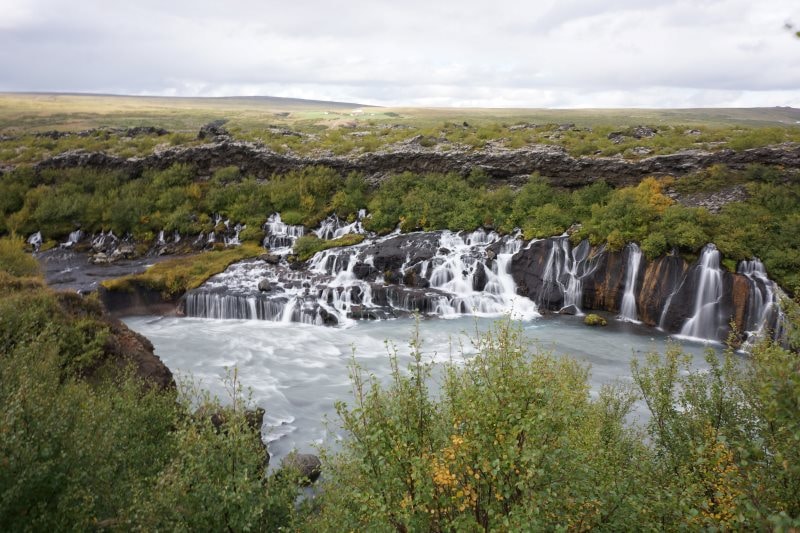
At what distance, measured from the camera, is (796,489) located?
310 inches

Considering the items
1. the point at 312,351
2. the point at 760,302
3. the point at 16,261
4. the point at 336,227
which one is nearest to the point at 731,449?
the point at 760,302

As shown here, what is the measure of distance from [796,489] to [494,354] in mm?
5623

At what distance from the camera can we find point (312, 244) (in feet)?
150

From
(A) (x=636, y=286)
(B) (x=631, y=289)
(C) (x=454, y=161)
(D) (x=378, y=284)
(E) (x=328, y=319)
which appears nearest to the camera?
(A) (x=636, y=286)

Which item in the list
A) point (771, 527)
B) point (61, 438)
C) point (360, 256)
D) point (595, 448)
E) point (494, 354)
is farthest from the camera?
point (360, 256)

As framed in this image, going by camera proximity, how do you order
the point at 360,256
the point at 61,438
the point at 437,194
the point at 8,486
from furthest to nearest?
the point at 437,194, the point at 360,256, the point at 61,438, the point at 8,486

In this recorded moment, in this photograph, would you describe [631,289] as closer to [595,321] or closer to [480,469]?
[595,321]

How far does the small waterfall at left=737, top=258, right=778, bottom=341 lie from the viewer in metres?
30.2

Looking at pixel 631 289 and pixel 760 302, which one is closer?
pixel 760 302

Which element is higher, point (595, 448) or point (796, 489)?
point (796, 489)

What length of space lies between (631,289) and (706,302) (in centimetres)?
466

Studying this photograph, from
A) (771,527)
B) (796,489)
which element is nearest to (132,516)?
(771,527)

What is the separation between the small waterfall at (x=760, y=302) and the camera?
99.0 ft

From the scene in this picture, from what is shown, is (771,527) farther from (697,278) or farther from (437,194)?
(437,194)
